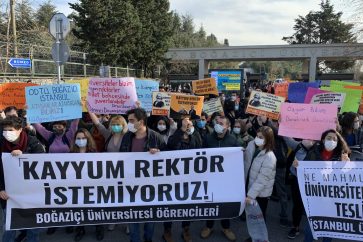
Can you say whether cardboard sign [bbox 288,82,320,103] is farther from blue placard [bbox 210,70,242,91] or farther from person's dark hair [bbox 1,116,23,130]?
person's dark hair [bbox 1,116,23,130]

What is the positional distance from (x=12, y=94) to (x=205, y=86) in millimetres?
5003

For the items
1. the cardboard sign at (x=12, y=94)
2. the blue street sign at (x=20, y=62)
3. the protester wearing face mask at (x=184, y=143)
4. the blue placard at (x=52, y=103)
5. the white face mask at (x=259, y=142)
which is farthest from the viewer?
the blue street sign at (x=20, y=62)

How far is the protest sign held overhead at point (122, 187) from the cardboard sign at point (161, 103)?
Result: 3179 millimetres

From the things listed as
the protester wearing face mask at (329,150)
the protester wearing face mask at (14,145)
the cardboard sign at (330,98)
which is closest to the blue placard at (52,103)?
the protester wearing face mask at (14,145)

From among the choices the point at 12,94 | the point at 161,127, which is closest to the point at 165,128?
the point at 161,127

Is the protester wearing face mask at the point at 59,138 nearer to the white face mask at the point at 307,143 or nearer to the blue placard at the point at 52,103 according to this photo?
the blue placard at the point at 52,103

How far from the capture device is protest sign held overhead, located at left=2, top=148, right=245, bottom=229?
189 inches

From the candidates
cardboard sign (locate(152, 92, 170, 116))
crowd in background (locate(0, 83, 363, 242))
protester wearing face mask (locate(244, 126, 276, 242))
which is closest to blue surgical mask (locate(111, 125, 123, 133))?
crowd in background (locate(0, 83, 363, 242))

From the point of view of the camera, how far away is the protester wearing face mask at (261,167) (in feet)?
16.2

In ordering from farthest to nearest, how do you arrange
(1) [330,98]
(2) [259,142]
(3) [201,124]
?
(1) [330,98] → (3) [201,124] → (2) [259,142]

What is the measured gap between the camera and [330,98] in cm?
752

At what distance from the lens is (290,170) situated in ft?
19.7

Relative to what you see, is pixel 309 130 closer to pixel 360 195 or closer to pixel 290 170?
pixel 290 170

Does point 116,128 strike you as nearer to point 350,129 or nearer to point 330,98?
point 350,129
